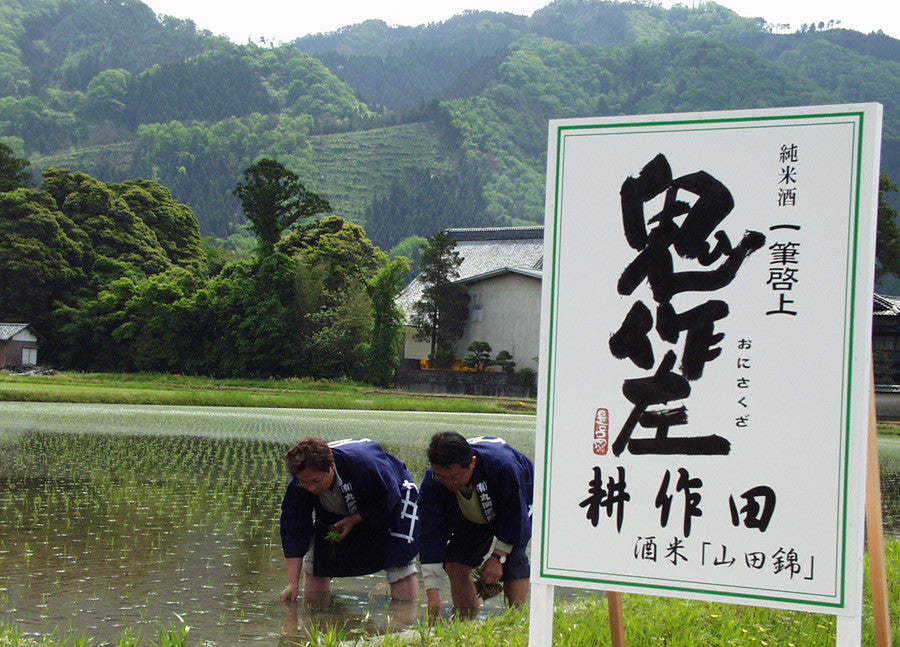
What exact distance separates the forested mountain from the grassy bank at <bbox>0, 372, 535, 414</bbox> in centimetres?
5037

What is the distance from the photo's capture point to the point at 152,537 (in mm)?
7023

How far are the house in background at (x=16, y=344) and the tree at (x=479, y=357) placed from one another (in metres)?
17.3

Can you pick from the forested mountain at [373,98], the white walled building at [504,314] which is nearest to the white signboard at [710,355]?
the white walled building at [504,314]

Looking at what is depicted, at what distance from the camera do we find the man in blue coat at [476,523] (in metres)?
4.86

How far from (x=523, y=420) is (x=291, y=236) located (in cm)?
1851

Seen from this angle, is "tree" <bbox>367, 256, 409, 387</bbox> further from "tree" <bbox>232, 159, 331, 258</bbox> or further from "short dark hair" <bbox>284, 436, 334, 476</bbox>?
"short dark hair" <bbox>284, 436, 334, 476</bbox>

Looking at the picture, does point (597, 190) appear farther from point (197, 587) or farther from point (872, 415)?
point (197, 587)

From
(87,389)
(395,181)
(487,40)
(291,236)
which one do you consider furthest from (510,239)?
(487,40)

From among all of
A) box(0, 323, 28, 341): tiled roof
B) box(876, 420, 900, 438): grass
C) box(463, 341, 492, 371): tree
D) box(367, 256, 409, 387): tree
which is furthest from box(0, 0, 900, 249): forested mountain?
box(876, 420, 900, 438): grass

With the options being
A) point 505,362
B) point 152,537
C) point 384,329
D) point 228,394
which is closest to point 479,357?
point 505,362

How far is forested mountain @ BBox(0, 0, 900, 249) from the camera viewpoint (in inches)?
3917

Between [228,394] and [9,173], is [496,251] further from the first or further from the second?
[9,173]

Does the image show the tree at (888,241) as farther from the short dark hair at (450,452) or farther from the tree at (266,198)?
the short dark hair at (450,452)

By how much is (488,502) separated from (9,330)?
35.5 metres
